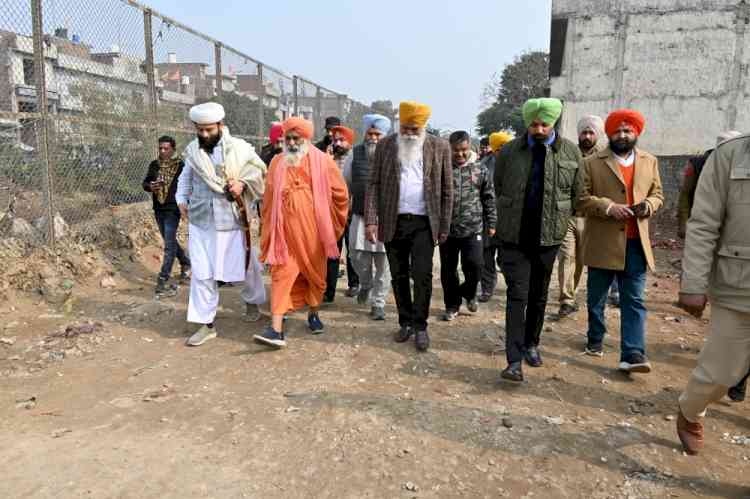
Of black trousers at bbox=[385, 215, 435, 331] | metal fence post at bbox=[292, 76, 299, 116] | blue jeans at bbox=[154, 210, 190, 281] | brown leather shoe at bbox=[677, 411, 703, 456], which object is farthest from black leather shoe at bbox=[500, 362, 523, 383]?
metal fence post at bbox=[292, 76, 299, 116]

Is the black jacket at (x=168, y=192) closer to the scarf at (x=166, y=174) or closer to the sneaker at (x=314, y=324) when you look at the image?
the scarf at (x=166, y=174)

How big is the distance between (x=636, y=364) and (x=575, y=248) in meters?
1.95

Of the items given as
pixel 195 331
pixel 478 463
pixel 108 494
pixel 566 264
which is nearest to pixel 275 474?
pixel 108 494

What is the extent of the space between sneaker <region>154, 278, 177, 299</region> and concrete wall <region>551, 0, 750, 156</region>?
29.4 feet

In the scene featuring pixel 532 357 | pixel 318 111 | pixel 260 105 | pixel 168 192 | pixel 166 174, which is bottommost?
pixel 532 357

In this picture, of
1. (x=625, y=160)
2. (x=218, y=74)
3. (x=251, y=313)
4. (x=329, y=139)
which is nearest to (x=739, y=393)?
(x=625, y=160)

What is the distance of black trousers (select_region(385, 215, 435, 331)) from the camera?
459 cm

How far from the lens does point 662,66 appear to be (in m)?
11.8

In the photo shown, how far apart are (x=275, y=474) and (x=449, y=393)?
1371 mm

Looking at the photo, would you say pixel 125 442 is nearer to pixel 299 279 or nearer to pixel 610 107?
pixel 299 279

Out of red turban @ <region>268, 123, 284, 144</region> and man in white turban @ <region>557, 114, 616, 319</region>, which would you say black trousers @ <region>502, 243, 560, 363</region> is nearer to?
man in white turban @ <region>557, 114, 616, 319</region>

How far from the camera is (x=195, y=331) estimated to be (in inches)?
205

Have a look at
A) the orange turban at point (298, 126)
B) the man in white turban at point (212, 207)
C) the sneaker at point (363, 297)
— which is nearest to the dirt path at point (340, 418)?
the man in white turban at point (212, 207)

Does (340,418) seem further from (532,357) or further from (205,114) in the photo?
(205,114)
